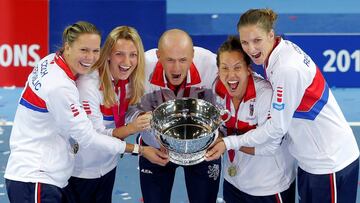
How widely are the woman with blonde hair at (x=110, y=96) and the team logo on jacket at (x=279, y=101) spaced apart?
783 mm

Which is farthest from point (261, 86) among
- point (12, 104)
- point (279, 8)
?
point (279, 8)

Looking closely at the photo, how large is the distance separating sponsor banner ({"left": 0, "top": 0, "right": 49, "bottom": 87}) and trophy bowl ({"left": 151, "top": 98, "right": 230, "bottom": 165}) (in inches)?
147

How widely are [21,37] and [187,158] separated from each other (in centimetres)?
422

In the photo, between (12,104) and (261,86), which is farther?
(12,104)

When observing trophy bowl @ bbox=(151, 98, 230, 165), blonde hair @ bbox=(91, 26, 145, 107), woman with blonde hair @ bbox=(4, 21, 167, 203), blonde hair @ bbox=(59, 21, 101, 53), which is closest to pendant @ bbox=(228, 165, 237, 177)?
trophy bowl @ bbox=(151, 98, 230, 165)

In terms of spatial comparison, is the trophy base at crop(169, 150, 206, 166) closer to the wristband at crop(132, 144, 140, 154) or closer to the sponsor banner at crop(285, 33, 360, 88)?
the wristband at crop(132, 144, 140, 154)

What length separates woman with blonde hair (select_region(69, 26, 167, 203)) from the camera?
4914mm

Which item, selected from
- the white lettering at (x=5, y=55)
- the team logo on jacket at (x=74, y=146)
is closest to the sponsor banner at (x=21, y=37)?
the white lettering at (x=5, y=55)

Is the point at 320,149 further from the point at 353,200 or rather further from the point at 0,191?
the point at 0,191

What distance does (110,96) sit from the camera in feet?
16.3

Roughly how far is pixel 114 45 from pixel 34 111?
66 cm

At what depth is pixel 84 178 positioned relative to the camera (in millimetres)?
5160

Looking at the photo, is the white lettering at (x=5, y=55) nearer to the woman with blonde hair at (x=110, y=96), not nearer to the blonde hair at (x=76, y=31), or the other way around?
the woman with blonde hair at (x=110, y=96)

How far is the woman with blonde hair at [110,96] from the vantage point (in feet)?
16.1
